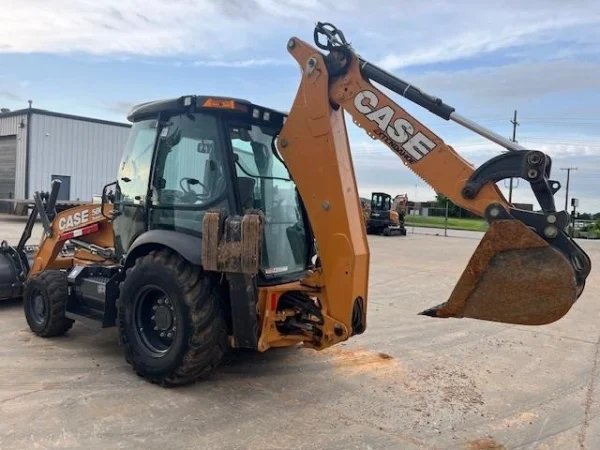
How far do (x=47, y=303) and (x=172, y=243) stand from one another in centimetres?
213

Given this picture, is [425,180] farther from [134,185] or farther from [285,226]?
[134,185]

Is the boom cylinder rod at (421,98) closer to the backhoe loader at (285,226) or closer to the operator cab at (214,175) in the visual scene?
the backhoe loader at (285,226)

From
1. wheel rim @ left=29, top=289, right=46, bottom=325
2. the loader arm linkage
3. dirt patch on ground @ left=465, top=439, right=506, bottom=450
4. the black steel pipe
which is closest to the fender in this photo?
the loader arm linkage

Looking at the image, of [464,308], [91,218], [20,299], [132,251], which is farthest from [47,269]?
[464,308]

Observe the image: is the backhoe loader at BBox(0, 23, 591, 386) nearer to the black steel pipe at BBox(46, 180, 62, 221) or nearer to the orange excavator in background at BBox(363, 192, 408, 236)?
the black steel pipe at BBox(46, 180, 62, 221)

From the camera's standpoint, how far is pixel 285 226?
5199mm

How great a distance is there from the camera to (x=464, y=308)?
12.3ft

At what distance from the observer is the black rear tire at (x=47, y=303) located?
19.5ft

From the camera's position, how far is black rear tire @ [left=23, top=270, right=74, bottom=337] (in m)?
5.94

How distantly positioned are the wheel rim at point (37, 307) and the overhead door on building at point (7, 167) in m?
19.9

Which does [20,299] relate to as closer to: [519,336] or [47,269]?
[47,269]

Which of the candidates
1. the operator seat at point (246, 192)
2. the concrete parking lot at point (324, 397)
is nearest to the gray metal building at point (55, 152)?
the concrete parking lot at point (324, 397)

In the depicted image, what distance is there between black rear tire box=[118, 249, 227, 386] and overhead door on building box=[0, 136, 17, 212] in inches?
858

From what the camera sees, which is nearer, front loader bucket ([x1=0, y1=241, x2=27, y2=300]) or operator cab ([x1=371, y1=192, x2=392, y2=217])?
front loader bucket ([x1=0, y1=241, x2=27, y2=300])
